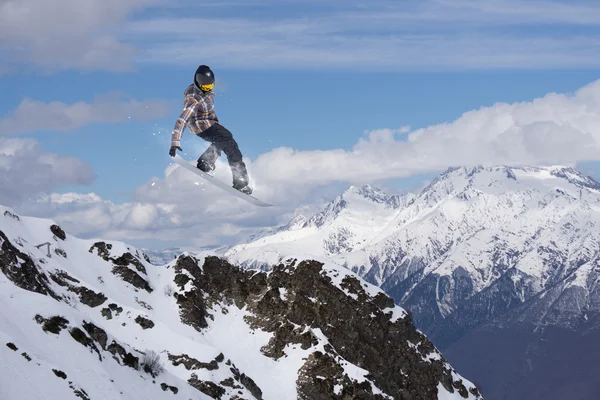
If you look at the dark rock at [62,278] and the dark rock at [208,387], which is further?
the dark rock at [62,278]

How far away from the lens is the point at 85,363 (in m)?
51.1

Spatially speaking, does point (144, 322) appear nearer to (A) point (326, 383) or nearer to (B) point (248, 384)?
(B) point (248, 384)

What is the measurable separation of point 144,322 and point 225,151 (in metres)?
101

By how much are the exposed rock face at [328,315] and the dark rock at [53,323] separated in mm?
104432

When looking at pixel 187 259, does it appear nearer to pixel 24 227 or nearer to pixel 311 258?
pixel 311 258

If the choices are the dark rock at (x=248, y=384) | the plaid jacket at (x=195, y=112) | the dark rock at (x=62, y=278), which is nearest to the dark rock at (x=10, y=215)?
the dark rock at (x=62, y=278)

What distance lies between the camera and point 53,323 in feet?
176

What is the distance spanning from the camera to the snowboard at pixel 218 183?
3646 cm

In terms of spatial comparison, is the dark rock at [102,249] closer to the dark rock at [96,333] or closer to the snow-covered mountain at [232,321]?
the snow-covered mountain at [232,321]

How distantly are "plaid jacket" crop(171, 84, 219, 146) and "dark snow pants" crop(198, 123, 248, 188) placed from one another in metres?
0.60

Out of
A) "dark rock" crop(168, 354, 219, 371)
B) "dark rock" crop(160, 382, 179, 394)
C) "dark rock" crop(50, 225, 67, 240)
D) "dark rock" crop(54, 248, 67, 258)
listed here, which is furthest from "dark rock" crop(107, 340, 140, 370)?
"dark rock" crop(50, 225, 67, 240)

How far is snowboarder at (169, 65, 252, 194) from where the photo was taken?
32500mm

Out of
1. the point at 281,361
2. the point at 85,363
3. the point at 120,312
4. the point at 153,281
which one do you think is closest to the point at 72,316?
the point at 85,363

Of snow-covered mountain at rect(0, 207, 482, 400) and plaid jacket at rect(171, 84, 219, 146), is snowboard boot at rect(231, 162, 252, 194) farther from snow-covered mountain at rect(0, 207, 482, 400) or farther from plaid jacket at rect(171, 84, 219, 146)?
snow-covered mountain at rect(0, 207, 482, 400)
